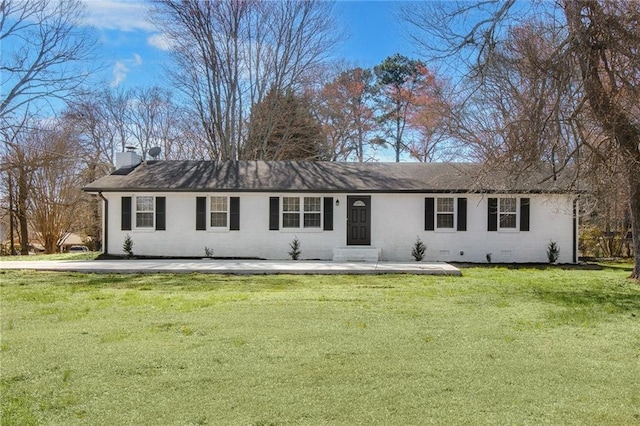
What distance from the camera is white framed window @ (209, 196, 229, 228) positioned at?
1678cm

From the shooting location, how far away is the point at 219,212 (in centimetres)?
1681

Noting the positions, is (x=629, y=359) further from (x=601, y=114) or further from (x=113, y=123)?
(x=113, y=123)

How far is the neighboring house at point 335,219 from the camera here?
53.8 feet

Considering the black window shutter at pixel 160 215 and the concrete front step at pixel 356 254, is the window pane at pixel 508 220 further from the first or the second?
the black window shutter at pixel 160 215

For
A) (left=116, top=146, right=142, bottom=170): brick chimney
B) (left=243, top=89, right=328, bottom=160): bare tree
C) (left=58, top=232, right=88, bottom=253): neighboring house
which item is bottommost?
(left=58, top=232, right=88, bottom=253): neighboring house

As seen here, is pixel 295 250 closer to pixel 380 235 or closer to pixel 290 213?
pixel 290 213

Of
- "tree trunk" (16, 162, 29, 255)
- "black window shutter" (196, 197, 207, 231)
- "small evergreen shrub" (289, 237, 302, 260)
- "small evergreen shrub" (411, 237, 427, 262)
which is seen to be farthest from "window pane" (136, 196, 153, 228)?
"tree trunk" (16, 162, 29, 255)

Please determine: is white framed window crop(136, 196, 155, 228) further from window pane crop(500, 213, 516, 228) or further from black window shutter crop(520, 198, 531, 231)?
black window shutter crop(520, 198, 531, 231)

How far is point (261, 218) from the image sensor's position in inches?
656

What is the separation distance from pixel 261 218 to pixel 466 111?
8536 mm

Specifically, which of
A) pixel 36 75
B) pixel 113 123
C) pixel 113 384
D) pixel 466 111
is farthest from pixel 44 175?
pixel 113 384

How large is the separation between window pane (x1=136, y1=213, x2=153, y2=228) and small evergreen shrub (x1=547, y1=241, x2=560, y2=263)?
13.3m

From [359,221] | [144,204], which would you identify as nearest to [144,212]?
[144,204]

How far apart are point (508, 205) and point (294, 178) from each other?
7300 mm
